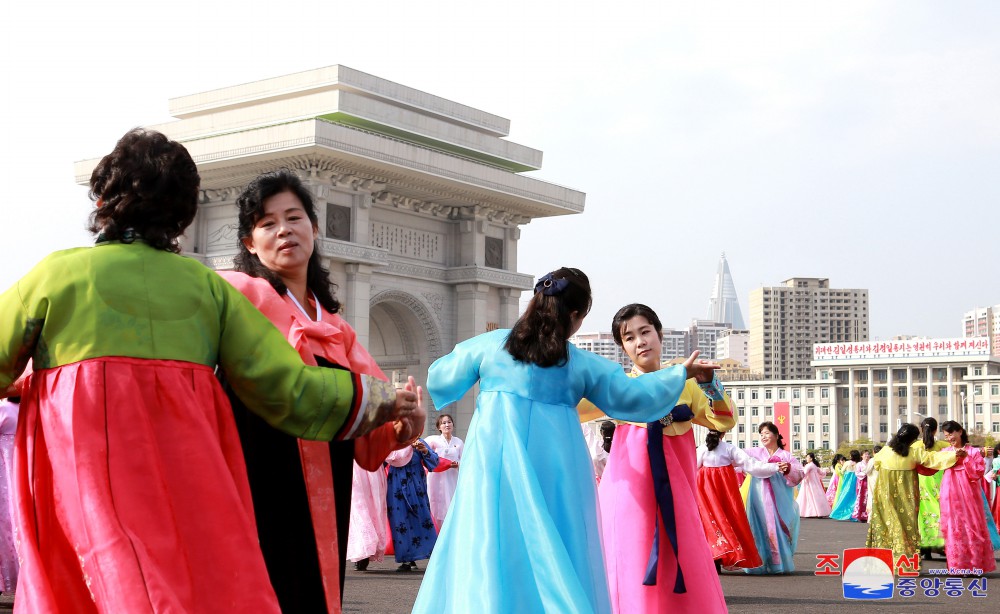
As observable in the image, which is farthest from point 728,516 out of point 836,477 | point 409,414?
point 836,477

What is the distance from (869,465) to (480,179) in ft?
45.5

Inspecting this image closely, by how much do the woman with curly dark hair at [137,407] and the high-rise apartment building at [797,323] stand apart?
147m

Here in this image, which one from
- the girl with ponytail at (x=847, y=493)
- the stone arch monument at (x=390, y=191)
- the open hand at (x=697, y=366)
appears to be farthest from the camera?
the stone arch monument at (x=390, y=191)

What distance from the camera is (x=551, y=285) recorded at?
5.08 m

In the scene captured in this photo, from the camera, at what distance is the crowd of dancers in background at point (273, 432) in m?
2.71

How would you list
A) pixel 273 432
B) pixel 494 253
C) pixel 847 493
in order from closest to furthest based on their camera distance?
pixel 273 432 → pixel 847 493 → pixel 494 253

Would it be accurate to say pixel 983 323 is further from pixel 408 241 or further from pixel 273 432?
pixel 273 432

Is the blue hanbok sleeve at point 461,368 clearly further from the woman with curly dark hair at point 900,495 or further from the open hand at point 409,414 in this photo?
the woman with curly dark hair at point 900,495

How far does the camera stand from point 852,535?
1780 cm

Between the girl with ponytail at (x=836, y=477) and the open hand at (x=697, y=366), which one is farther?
the girl with ponytail at (x=836, y=477)

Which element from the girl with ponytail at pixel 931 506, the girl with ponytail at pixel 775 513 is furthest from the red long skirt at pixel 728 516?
the girl with ponytail at pixel 931 506

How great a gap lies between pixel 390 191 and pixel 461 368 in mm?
27193

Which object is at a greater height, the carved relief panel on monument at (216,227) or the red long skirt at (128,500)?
the carved relief panel on monument at (216,227)

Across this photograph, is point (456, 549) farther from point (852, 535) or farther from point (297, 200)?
point (852, 535)
